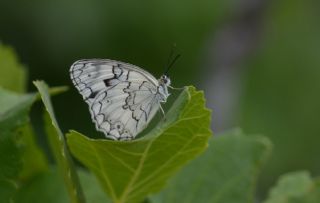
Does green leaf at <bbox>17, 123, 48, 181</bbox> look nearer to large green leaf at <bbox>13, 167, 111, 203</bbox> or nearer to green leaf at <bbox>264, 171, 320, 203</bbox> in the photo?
large green leaf at <bbox>13, 167, 111, 203</bbox>

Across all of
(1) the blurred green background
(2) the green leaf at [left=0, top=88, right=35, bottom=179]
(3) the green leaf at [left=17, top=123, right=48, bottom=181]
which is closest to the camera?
(2) the green leaf at [left=0, top=88, right=35, bottom=179]

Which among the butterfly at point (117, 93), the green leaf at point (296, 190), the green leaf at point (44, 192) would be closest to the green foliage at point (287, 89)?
the butterfly at point (117, 93)

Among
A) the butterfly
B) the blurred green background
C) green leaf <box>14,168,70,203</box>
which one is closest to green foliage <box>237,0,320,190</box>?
the blurred green background

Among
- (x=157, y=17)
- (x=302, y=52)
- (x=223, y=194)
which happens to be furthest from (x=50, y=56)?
(x=223, y=194)

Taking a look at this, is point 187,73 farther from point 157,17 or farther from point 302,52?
point 302,52

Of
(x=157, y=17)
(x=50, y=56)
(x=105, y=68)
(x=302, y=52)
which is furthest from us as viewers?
(x=302, y=52)

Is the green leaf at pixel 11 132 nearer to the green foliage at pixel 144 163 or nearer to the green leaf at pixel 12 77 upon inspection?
the green foliage at pixel 144 163
